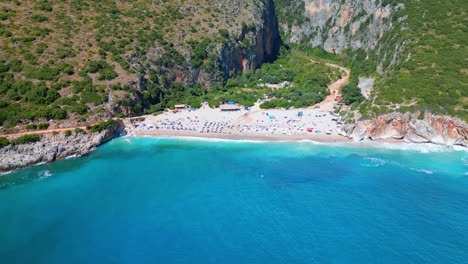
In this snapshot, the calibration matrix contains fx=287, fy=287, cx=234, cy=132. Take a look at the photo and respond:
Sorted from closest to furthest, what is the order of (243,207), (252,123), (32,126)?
(243,207)
(32,126)
(252,123)

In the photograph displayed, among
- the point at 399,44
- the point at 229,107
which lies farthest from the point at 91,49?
the point at 399,44

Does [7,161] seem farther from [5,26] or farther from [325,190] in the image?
[325,190]

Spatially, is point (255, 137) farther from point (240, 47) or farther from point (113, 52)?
point (240, 47)

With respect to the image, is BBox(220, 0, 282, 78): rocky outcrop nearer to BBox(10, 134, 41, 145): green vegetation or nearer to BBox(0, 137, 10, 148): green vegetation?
BBox(10, 134, 41, 145): green vegetation

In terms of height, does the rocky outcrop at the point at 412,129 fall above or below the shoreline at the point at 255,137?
above

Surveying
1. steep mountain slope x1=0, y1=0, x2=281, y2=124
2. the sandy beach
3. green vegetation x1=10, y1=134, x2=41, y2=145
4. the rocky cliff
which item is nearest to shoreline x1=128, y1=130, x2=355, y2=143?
the sandy beach

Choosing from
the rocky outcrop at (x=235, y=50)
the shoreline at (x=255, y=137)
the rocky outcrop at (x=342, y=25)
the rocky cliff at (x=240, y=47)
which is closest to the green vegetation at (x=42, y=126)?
the shoreline at (x=255, y=137)

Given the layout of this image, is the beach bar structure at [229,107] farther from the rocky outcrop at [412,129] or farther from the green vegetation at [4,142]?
the green vegetation at [4,142]
